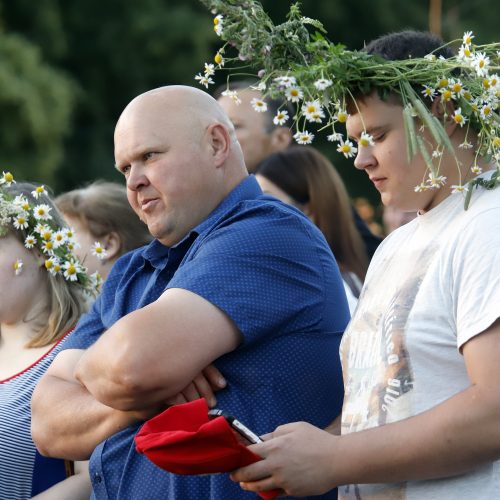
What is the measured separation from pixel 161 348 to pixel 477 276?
3.06 ft

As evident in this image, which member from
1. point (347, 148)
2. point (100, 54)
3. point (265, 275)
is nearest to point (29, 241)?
point (265, 275)

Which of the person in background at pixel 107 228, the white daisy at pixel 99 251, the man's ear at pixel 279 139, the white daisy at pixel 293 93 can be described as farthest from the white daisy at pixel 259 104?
the man's ear at pixel 279 139

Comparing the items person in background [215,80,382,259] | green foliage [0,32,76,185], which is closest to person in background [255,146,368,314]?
person in background [215,80,382,259]

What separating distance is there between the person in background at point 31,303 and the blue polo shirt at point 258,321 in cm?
91

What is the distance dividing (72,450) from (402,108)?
1531mm

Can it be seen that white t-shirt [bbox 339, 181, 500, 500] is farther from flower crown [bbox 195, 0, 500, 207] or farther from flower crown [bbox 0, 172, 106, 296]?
flower crown [bbox 0, 172, 106, 296]

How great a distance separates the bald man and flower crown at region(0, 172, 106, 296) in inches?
32.9

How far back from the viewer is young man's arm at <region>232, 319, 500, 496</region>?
2490mm

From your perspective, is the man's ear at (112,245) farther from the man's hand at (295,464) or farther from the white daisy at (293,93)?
the man's hand at (295,464)

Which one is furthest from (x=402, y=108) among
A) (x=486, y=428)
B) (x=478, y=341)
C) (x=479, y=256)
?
(x=486, y=428)

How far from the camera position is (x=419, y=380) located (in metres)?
2.68

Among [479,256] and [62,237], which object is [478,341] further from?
[62,237]

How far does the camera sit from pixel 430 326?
2.66 m

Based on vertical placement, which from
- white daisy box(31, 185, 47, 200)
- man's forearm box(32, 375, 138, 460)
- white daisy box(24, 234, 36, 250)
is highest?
white daisy box(31, 185, 47, 200)
